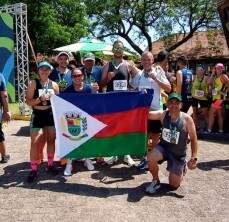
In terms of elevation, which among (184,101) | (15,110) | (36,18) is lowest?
(15,110)

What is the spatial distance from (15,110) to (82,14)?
42.0 ft

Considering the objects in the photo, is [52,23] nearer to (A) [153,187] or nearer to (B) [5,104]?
(B) [5,104]

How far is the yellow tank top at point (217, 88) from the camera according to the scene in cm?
1076

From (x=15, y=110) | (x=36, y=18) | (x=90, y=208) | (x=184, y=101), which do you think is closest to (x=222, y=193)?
(x=90, y=208)

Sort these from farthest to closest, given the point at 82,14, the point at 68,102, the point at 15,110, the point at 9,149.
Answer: the point at 82,14, the point at 15,110, the point at 9,149, the point at 68,102

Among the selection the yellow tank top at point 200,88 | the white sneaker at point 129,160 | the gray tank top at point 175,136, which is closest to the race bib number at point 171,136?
the gray tank top at point 175,136

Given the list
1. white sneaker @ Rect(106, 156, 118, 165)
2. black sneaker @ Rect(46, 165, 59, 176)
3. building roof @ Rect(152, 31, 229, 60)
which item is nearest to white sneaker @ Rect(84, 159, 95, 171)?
white sneaker @ Rect(106, 156, 118, 165)

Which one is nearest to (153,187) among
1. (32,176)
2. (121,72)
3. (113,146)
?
(113,146)

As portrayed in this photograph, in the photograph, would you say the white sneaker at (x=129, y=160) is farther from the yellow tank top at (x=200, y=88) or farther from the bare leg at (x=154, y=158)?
the yellow tank top at (x=200, y=88)

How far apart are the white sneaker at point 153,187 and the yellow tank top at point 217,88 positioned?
516 centimetres

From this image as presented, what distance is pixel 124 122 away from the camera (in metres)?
6.82

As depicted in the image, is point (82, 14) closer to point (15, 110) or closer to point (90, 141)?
point (15, 110)

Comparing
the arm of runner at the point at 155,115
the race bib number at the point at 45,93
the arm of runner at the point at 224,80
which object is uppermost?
the arm of runner at the point at 224,80

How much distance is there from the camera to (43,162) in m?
7.71
